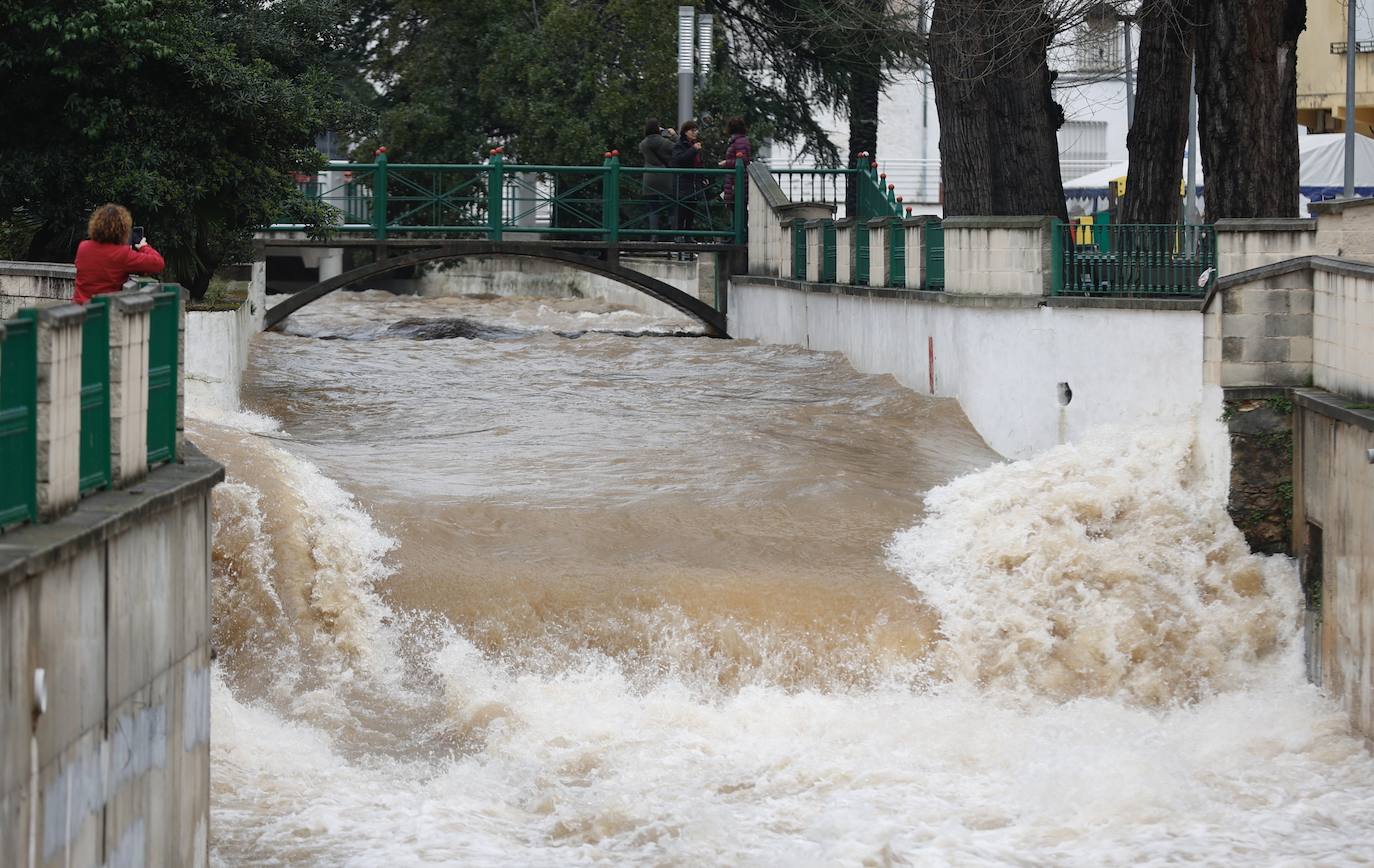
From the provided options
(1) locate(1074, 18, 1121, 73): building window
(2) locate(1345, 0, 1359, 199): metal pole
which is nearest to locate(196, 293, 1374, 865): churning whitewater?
(1) locate(1074, 18, 1121, 73): building window

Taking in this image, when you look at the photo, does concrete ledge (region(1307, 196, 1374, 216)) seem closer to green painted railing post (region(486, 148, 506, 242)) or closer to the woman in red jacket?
the woman in red jacket

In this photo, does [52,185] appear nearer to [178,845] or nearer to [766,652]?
[766,652]

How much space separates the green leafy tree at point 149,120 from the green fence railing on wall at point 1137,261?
706 centimetres

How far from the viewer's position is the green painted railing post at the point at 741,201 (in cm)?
2806

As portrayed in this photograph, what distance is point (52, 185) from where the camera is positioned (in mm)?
16953

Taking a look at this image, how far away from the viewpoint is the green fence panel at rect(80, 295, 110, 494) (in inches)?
309

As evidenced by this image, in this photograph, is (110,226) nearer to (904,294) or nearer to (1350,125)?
(904,294)

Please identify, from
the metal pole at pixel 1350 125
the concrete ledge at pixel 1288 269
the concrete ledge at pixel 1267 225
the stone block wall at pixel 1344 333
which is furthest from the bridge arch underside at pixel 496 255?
the stone block wall at pixel 1344 333

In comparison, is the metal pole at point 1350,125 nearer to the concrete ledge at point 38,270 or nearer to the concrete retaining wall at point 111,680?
the concrete ledge at point 38,270

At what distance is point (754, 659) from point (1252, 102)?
362 inches

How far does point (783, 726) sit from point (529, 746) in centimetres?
151

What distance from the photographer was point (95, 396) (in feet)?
26.2

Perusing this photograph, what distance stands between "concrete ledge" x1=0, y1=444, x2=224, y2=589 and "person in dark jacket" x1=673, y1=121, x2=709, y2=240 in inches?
766

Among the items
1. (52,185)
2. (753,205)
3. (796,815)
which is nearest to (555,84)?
→ (753,205)
